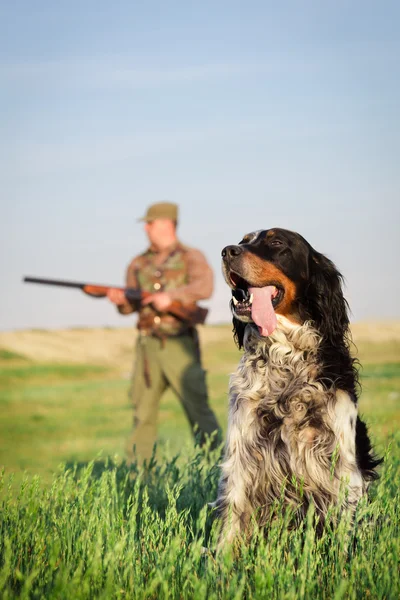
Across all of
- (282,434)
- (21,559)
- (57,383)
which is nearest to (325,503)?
(282,434)

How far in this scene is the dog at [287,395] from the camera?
15.0ft

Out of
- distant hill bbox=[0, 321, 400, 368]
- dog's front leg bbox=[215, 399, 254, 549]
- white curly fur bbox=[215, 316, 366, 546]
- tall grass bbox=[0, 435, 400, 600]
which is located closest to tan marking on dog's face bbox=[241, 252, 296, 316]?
white curly fur bbox=[215, 316, 366, 546]

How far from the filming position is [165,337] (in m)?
Result: 9.14

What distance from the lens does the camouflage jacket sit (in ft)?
30.0

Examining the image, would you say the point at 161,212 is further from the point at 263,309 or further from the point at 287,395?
the point at 287,395

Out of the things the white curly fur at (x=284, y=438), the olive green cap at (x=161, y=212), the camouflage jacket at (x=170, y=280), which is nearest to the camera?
the white curly fur at (x=284, y=438)

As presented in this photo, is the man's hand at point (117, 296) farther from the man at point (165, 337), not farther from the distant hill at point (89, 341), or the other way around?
the distant hill at point (89, 341)

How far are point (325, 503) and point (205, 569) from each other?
861 mm

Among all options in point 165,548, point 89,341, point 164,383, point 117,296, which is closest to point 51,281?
point 117,296

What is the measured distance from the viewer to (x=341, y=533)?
4.04m

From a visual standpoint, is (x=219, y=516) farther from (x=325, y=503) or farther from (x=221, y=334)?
(x=221, y=334)

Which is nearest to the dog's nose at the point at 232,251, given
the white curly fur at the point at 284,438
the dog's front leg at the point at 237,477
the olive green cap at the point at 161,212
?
the white curly fur at the point at 284,438

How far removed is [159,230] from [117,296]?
2.95 ft

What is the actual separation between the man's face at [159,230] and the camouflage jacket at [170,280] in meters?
0.13
